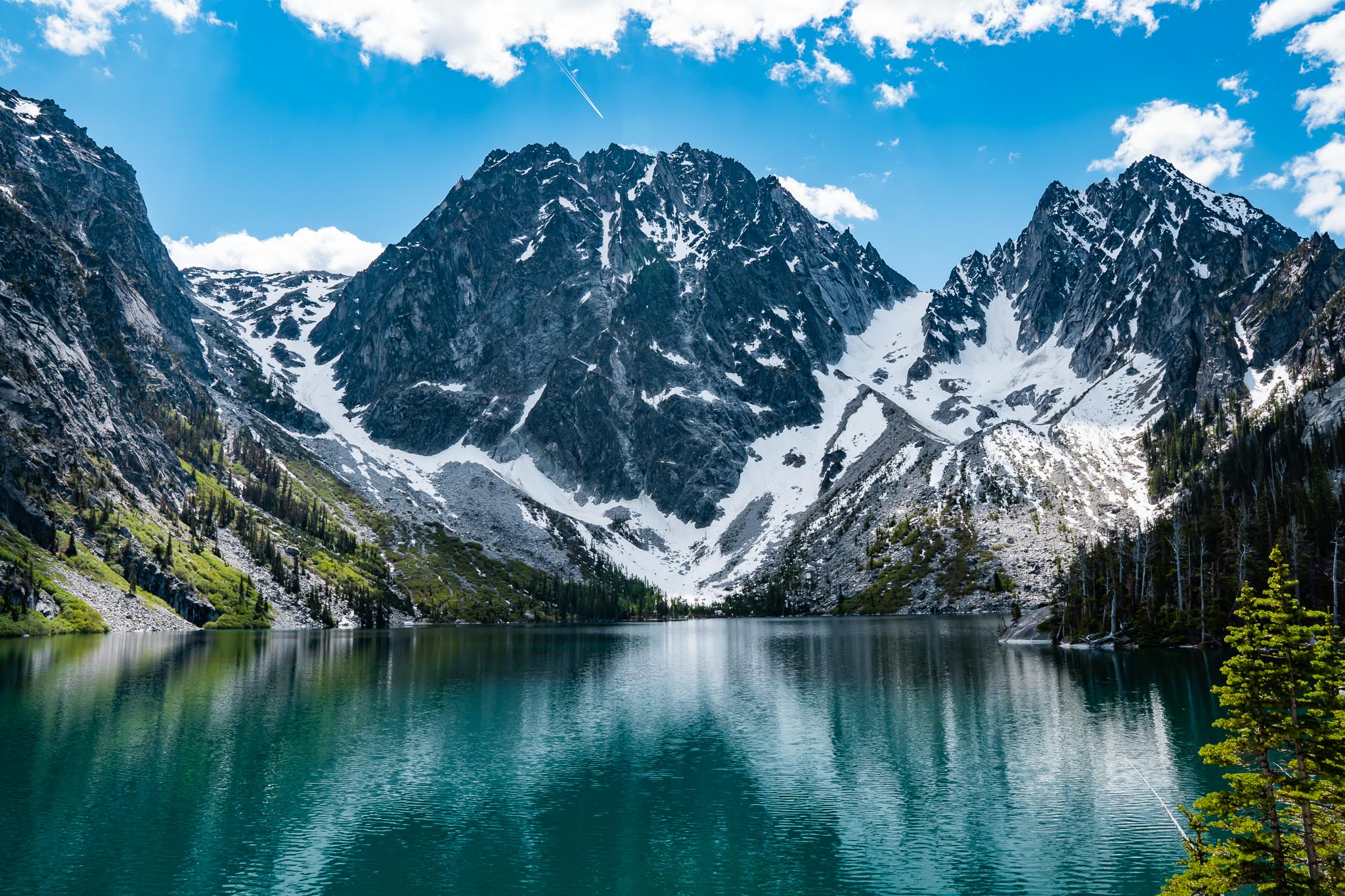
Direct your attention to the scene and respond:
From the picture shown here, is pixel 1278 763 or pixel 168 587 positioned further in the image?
pixel 168 587

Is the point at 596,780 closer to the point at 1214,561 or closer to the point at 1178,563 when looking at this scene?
the point at 1178,563

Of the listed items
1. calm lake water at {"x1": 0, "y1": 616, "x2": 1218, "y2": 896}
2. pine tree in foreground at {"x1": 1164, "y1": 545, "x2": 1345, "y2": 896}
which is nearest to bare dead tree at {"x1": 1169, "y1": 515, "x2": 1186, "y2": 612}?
calm lake water at {"x1": 0, "y1": 616, "x2": 1218, "y2": 896}

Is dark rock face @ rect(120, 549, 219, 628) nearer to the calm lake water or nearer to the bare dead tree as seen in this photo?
the calm lake water

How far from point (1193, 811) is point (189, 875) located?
149ft

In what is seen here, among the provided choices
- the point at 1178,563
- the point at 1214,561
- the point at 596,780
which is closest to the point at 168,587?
the point at 596,780

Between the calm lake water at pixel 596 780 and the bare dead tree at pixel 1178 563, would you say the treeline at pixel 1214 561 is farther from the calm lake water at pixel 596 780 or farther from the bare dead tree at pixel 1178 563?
the calm lake water at pixel 596 780

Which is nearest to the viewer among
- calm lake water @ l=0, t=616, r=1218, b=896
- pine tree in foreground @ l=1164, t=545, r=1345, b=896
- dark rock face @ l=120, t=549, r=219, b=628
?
pine tree in foreground @ l=1164, t=545, r=1345, b=896

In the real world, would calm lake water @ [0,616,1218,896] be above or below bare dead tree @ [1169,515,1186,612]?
below

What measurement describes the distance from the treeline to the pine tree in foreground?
85156 millimetres

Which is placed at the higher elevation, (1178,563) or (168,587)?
(1178,563)

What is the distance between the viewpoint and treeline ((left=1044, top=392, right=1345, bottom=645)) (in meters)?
105

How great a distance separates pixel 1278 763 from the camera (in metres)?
21.0

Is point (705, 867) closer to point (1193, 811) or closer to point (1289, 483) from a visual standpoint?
point (1193, 811)

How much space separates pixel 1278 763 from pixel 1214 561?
121 metres
